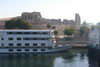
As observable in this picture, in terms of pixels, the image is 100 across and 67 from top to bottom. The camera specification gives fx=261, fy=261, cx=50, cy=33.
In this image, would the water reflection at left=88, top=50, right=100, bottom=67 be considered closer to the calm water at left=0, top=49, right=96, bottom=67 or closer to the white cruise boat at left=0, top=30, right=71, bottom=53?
the calm water at left=0, top=49, right=96, bottom=67

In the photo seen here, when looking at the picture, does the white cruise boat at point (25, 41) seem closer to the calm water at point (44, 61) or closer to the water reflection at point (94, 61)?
the calm water at point (44, 61)

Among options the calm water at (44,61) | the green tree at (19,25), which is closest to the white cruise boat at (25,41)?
the calm water at (44,61)

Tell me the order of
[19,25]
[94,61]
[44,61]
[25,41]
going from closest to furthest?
[94,61] < [44,61] < [25,41] < [19,25]

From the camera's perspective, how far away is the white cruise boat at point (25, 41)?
40562 millimetres

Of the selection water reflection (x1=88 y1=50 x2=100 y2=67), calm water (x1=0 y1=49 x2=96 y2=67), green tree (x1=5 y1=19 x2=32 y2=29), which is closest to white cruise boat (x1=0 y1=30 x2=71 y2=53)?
calm water (x1=0 y1=49 x2=96 y2=67)

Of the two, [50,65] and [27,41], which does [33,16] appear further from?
[50,65]

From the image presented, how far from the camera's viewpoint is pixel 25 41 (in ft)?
133

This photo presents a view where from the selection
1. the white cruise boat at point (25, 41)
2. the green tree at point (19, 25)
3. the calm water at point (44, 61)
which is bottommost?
the calm water at point (44, 61)

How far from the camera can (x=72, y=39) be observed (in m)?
64.2

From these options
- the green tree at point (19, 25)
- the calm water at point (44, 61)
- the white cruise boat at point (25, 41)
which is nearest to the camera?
the calm water at point (44, 61)

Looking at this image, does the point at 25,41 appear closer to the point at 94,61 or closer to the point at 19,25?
the point at 94,61

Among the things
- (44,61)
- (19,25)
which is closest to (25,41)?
(44,61)

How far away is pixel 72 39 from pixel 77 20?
272 feet

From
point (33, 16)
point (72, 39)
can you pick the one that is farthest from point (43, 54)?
point (33, 16)
